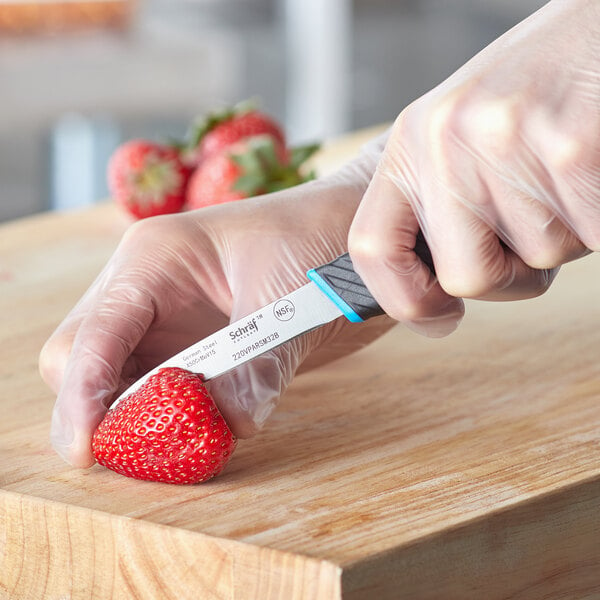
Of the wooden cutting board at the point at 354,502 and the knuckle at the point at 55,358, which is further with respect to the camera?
the knuckle at the point at 55,358

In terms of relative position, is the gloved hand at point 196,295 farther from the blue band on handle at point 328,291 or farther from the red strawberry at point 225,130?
the red strawberry at point 225,130

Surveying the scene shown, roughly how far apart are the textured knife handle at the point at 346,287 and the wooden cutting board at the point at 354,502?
11cm

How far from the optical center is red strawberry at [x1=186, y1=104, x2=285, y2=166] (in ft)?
4.87

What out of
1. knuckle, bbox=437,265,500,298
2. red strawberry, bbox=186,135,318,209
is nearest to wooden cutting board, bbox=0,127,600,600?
knuckle, bbox=437,265,500,298

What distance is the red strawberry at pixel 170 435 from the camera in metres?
0.72

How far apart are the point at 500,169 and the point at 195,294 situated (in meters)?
0.32

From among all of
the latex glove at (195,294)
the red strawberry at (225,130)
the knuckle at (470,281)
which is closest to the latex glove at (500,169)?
the knuckle at (470,281)

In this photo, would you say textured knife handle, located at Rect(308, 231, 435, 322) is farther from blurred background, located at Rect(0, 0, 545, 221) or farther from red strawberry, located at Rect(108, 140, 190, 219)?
blurred background, located at Rect(0, 0, 545, 221)

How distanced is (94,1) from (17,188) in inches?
24.4

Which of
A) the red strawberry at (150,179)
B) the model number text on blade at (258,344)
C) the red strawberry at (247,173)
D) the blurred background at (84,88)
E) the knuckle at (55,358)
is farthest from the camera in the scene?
the blurred background at (84,88)

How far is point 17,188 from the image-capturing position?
3.25 m

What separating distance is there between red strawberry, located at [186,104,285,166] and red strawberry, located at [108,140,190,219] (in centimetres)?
4

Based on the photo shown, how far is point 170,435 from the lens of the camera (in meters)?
0.72

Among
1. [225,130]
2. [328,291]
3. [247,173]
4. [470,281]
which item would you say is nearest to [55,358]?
[328,291]
